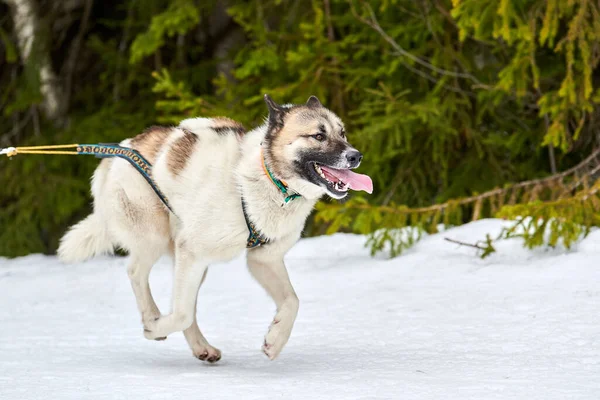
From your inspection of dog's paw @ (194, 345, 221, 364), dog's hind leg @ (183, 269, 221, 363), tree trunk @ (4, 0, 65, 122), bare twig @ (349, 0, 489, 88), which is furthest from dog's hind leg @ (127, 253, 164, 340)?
tree trunk @ (4, 0, 65, 122)

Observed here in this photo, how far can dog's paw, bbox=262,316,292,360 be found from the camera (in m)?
4.81

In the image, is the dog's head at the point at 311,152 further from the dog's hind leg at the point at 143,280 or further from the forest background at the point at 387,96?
the forest background at the point at 387,96

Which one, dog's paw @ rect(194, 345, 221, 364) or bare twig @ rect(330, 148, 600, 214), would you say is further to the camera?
bare twig @ rect(330, 148, 600, 214)

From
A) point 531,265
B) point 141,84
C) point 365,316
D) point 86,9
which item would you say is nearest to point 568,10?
point 531,265

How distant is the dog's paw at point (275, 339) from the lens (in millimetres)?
4812

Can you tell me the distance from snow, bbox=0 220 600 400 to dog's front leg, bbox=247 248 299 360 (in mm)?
171

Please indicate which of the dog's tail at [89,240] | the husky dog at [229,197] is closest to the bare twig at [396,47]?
the husky dog at [229,197]

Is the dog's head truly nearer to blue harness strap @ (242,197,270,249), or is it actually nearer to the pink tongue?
the pink tongue

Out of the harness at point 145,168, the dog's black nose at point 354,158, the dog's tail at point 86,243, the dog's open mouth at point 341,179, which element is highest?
the dog's black nose at point 354,158

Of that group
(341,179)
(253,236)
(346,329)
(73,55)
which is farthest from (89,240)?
(73,55)

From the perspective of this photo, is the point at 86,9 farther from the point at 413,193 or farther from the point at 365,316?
the point at 365,316

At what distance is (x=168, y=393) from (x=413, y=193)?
20.5ft

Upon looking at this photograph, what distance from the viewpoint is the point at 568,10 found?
7.41 meters

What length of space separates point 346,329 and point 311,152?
6.00 feet
